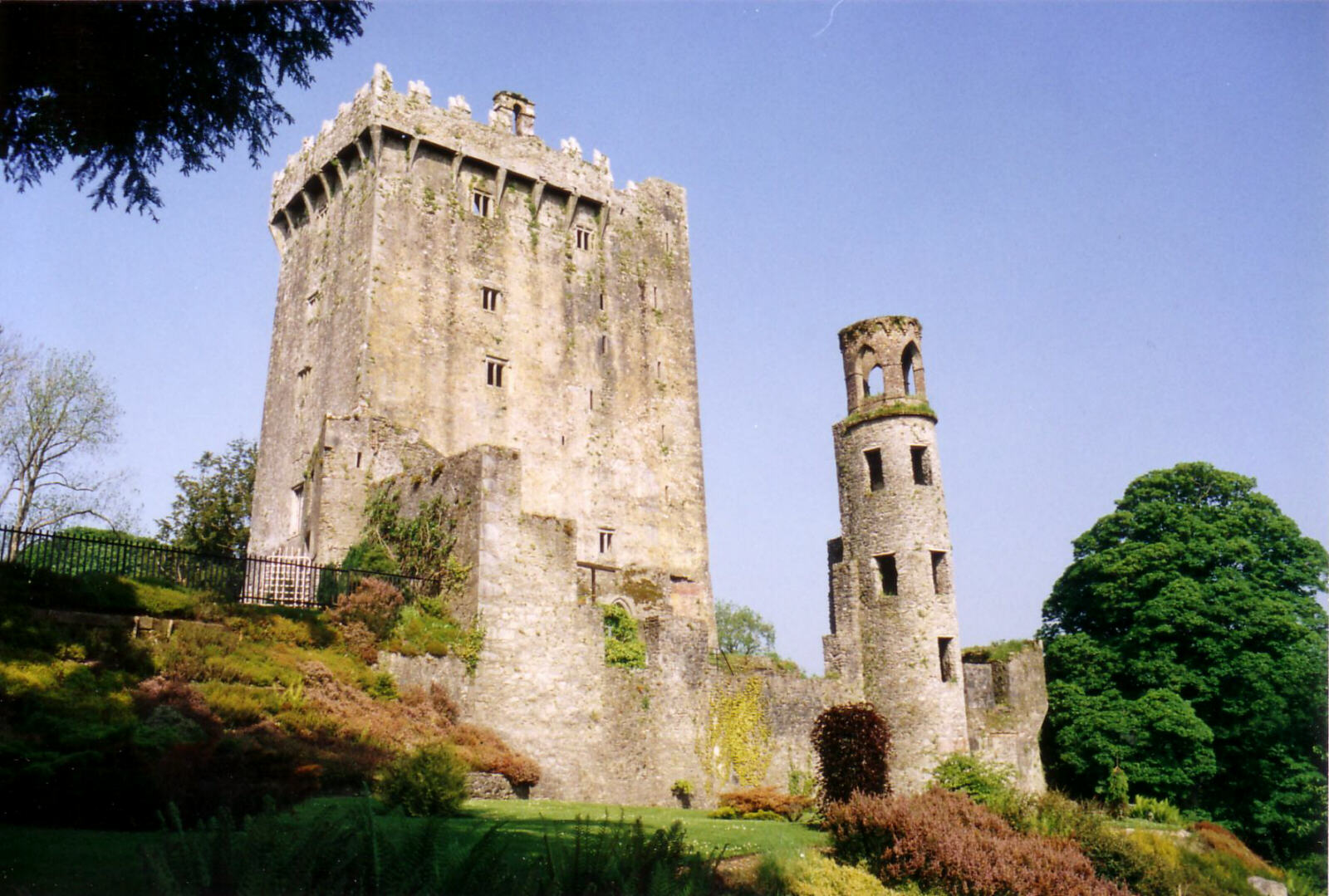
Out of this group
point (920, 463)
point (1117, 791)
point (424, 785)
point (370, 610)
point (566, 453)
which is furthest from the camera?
point (566, 453)

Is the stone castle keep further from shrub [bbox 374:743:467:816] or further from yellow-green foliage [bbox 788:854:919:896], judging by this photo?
yellow-green foliage [bbox 788:854:919:896]

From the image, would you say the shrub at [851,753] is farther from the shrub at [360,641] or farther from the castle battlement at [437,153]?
the castle battlement at [437,153]

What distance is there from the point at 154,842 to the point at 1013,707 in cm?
2831

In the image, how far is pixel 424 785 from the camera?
48.0 ft

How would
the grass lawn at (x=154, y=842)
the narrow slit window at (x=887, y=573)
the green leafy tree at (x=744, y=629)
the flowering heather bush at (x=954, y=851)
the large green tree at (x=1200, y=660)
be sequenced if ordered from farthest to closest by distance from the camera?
the green leafy tree at (x=744, y=629) < the narrow slit window at (x=887, y=573) < the large green tree at (x=1200, y=660) < the flowering heather bush at (x=954, y=851) < the grass lawn at (x=154, y=842)

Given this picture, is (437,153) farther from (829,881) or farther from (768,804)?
(829,881)

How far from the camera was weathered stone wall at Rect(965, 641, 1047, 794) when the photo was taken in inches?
1261

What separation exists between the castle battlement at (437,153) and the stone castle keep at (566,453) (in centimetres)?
9

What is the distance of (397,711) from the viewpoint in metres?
19.9

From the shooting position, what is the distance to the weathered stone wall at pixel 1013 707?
32031 millimetres

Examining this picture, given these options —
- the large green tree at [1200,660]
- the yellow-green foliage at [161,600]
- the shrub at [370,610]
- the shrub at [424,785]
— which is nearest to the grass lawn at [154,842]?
the shrub at [424,785]

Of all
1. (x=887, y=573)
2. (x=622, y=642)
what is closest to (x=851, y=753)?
(x=622, y=642)

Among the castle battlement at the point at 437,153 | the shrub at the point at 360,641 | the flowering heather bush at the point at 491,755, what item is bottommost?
the flowering heather bush at the point at 491,755

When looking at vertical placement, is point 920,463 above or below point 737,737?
above
